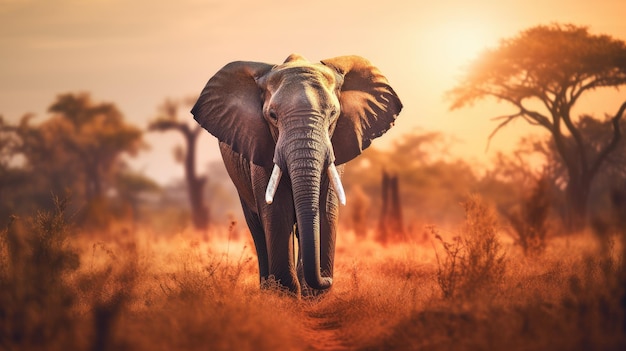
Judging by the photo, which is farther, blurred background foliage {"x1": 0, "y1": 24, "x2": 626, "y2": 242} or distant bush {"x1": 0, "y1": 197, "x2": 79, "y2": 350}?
blurred background foliage {"x1": 0, "y1": 24, "x2": 626, "y2": 242}

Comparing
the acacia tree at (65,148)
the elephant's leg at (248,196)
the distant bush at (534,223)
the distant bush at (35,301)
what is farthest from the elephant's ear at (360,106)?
the acacia tree at (65,148)

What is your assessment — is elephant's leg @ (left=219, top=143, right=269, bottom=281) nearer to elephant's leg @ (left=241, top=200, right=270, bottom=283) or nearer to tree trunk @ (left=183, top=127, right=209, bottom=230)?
elephant's leg @ (left=241, top=200, right=270, bottom=283)

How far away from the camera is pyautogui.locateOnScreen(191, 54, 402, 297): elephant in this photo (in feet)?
32.6

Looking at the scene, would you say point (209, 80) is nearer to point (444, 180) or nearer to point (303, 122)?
point (303, 122)

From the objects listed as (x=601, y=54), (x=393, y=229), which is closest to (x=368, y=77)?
(x=393, y=229)

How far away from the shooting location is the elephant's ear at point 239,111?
35.5ft

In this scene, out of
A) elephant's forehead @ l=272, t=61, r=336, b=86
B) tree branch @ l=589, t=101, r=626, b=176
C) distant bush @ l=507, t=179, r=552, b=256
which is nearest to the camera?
elephant's forehead @ l=272, t=61, r=336, b=86

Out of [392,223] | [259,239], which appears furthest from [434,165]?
[259,239]

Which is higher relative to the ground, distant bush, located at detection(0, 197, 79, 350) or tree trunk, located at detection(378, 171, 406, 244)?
tree trunk, located at detection(378, 171, 406, 244)

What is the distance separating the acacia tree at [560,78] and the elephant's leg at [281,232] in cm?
1636

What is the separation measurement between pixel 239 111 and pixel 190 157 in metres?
24.9

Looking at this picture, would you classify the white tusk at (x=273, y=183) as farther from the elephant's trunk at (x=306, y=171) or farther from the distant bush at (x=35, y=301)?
the distant bush at (x=35, y=301)

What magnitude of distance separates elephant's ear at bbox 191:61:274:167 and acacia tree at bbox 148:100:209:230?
21.3 metres

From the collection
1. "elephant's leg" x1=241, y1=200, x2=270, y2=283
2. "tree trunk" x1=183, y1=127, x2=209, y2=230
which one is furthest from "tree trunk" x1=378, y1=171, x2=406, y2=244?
"elephant's leg" x1=241, y1=200, x2=270, y2=283
